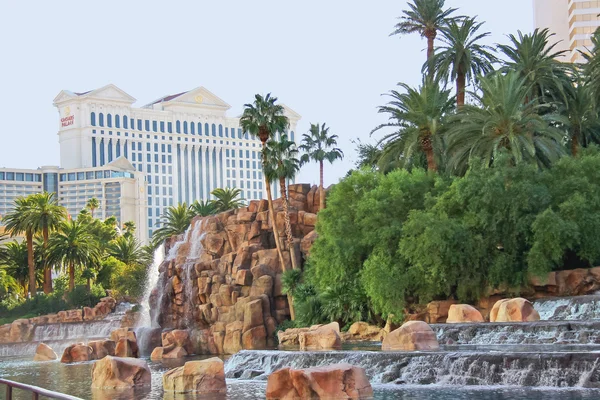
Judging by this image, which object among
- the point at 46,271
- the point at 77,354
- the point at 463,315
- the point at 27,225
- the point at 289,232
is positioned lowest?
the point at 77,354

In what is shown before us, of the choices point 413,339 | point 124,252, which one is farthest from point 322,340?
point 124,252

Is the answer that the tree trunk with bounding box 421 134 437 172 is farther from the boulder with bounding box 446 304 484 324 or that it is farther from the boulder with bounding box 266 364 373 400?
the boulder with bounding box 266 364 373 400

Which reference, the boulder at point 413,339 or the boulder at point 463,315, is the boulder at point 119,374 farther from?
the boulder at point 463,315

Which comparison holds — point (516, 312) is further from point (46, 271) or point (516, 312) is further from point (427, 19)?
point (46, 271)

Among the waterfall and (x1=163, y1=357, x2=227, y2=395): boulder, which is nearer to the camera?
the waterfall

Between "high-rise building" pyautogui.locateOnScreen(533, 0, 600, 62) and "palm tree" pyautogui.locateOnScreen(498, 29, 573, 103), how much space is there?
46.6 metres

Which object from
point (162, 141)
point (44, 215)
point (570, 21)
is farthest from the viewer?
point (162, 141)

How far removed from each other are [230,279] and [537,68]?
2039cm

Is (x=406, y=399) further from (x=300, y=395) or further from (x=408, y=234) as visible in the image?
(x=408, y=234)

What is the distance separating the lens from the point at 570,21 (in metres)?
102

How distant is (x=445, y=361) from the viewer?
2272cm

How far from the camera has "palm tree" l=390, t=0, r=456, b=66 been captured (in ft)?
172

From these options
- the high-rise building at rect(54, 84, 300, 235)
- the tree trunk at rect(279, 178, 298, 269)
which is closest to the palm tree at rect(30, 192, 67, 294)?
the tree trunk at rect(279, 178, 298, 269)

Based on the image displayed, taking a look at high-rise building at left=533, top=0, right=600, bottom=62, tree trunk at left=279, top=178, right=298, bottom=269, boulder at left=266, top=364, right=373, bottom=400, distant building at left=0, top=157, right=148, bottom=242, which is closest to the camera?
boulder at left=266, top=364, right=373, bottom=400
